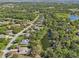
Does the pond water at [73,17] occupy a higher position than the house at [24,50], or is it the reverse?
the pond water at [73,17]

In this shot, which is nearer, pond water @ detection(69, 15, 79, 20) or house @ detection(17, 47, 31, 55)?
house @ detection(17, 47, 31, 55)

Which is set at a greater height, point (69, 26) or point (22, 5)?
point (22, 5)

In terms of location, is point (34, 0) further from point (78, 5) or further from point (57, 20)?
point (78, 5)

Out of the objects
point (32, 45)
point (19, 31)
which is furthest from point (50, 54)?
point (19, 31)

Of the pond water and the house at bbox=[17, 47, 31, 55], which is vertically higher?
the pond water

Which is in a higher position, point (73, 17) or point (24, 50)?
point (73, 17)

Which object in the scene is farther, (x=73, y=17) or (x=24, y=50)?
(x=73, y=17)

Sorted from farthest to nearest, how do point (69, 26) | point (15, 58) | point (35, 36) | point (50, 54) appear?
point (69, 26) → point (35, 36) → point (50, 54) → point (15, 58)

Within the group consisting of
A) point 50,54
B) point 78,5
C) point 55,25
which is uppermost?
point 78,5

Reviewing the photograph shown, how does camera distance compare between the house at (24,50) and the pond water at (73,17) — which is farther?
the pond water at (73,17)

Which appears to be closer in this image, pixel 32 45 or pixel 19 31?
pixel 32 45

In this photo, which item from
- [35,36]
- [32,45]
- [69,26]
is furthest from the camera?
[69,26]
